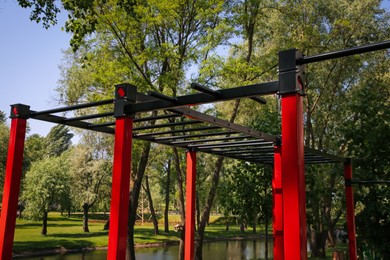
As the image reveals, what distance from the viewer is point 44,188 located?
25.8m

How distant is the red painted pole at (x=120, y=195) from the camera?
13.6 feet

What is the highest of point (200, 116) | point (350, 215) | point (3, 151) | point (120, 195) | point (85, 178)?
point (3, 151)

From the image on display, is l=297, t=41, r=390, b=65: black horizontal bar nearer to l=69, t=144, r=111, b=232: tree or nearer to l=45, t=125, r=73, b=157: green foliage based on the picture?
l=69, t=144, r=111, b=232: tree

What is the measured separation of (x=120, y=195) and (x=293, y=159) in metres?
1.99

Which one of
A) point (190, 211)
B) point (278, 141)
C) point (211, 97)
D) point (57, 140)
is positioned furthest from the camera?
point (57, 140)

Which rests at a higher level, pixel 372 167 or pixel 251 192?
pixel 372 167

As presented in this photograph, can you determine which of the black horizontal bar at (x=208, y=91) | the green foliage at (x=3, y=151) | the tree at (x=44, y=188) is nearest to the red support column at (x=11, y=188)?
the black horizontal bar at (x=208, y=91)

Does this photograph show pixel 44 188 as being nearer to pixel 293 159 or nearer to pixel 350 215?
pixel 350 215

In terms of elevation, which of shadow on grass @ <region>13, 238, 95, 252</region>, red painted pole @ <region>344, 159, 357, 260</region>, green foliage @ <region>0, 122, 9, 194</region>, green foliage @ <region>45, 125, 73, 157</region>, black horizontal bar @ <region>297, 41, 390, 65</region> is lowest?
shadow on grass @ <region>13, 238, 95, 252</region>

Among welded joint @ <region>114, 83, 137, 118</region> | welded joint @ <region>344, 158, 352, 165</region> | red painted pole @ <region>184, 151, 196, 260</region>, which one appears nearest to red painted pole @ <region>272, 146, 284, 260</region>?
red painted pole @ <region>184, 151, 196, 260</region>

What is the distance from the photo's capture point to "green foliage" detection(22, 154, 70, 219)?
1001 inches

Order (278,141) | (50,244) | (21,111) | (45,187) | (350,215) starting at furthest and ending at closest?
(45,187)
(50,244)
(350,215)
(278,141)
(21,111)

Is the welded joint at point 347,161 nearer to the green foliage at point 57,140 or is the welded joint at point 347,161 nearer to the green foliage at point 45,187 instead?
the green foliage at point 45,187

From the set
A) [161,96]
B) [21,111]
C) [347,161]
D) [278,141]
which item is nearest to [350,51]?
[161,96]
